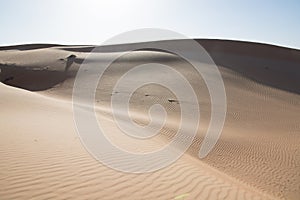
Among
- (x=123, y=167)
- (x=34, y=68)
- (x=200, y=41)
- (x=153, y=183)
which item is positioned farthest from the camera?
(x=200, y=41)

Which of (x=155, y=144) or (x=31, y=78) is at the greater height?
(x=31, y=78)

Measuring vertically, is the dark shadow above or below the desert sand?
above

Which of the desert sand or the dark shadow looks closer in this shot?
the desert sand

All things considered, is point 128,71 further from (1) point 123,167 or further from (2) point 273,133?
(1) point 123,167

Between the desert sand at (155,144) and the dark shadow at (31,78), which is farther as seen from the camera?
the dark shadow at (31,78)

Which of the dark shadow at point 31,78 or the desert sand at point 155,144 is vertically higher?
the dark shadow at point 31,78

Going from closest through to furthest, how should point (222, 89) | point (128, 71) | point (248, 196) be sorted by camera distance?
point (248, 196) → point (222, 89) → point (128, 71)

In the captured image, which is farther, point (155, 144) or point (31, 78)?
point (31, 78)

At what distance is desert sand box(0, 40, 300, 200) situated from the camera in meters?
4.86

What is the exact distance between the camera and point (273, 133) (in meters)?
14.4

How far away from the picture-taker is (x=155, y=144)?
9.12 m

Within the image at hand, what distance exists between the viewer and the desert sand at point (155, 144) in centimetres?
486

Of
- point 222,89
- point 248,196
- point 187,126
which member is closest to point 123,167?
point 248,196

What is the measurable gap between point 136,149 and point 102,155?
4.13 feet
